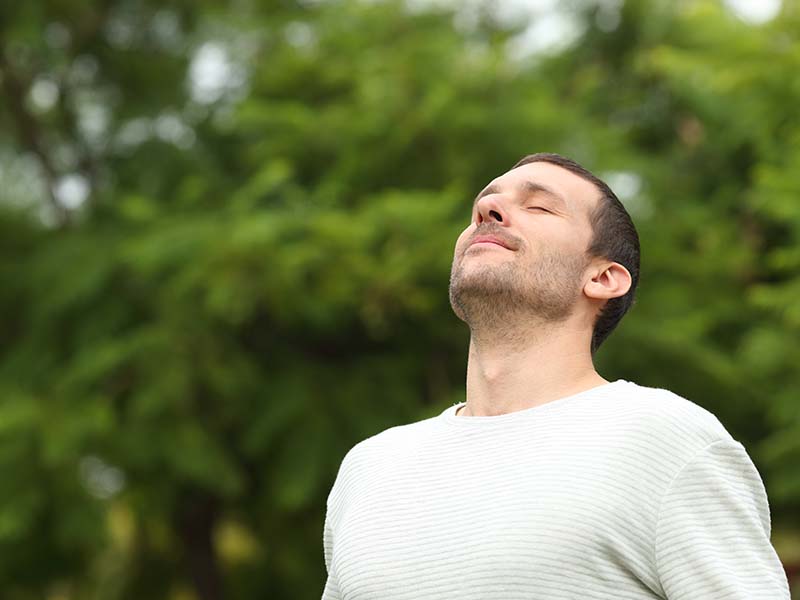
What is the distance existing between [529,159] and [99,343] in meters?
6.58

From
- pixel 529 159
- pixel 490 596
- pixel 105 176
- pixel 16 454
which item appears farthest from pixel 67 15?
pixel 490 596

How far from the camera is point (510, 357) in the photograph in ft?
6.75

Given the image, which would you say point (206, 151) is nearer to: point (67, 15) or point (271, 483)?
point (67, 15)

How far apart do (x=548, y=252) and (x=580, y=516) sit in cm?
52

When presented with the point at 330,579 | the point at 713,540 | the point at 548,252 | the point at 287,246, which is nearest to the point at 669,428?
the point at 713,540

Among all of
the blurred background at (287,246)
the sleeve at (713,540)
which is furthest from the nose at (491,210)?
the blurred background at (287,246)

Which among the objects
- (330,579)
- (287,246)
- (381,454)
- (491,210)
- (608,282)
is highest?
(491,210)

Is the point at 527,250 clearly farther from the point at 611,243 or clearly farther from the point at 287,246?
the point at 287,246

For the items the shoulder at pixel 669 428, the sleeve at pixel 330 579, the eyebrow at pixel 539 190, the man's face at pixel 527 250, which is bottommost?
the sleeve at pixel 330 579

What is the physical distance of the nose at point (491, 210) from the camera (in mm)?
Answer: 2127

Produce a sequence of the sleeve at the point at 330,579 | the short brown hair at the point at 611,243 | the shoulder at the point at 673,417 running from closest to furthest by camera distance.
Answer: the shoulder at the point at 673,417 < the sleeve at the point at 330,579 < the short brown hair at the point at 611,243

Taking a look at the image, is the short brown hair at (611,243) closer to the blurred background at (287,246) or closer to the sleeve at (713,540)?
the sleeve at (713,540)

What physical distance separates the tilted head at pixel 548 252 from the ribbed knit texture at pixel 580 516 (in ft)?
0.65

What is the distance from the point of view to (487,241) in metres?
2.10
